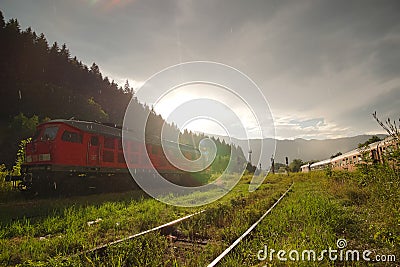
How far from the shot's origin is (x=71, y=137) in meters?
12.1

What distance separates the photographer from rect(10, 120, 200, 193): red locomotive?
10.7m

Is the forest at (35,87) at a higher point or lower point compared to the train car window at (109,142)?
higher

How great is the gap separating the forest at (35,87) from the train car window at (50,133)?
17828 millimetres

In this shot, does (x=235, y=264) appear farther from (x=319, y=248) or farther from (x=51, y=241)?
(x=51, y=241)

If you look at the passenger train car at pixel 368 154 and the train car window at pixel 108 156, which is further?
the train car window at pixel 108 156

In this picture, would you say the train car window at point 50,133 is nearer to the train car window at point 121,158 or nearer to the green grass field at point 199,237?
the train car window at point 121,158

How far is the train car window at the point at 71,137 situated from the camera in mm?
11789

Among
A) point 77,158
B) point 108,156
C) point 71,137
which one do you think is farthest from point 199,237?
point 108,156

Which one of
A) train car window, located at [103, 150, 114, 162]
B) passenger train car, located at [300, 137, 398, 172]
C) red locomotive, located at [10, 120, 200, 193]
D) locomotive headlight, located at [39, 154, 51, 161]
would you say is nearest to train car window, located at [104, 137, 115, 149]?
red locomotive, located at [10, 120, 200, 193]

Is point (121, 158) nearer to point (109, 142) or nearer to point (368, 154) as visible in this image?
point (109, 142)

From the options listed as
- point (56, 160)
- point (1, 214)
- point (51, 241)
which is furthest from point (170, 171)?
point (51, 241)
